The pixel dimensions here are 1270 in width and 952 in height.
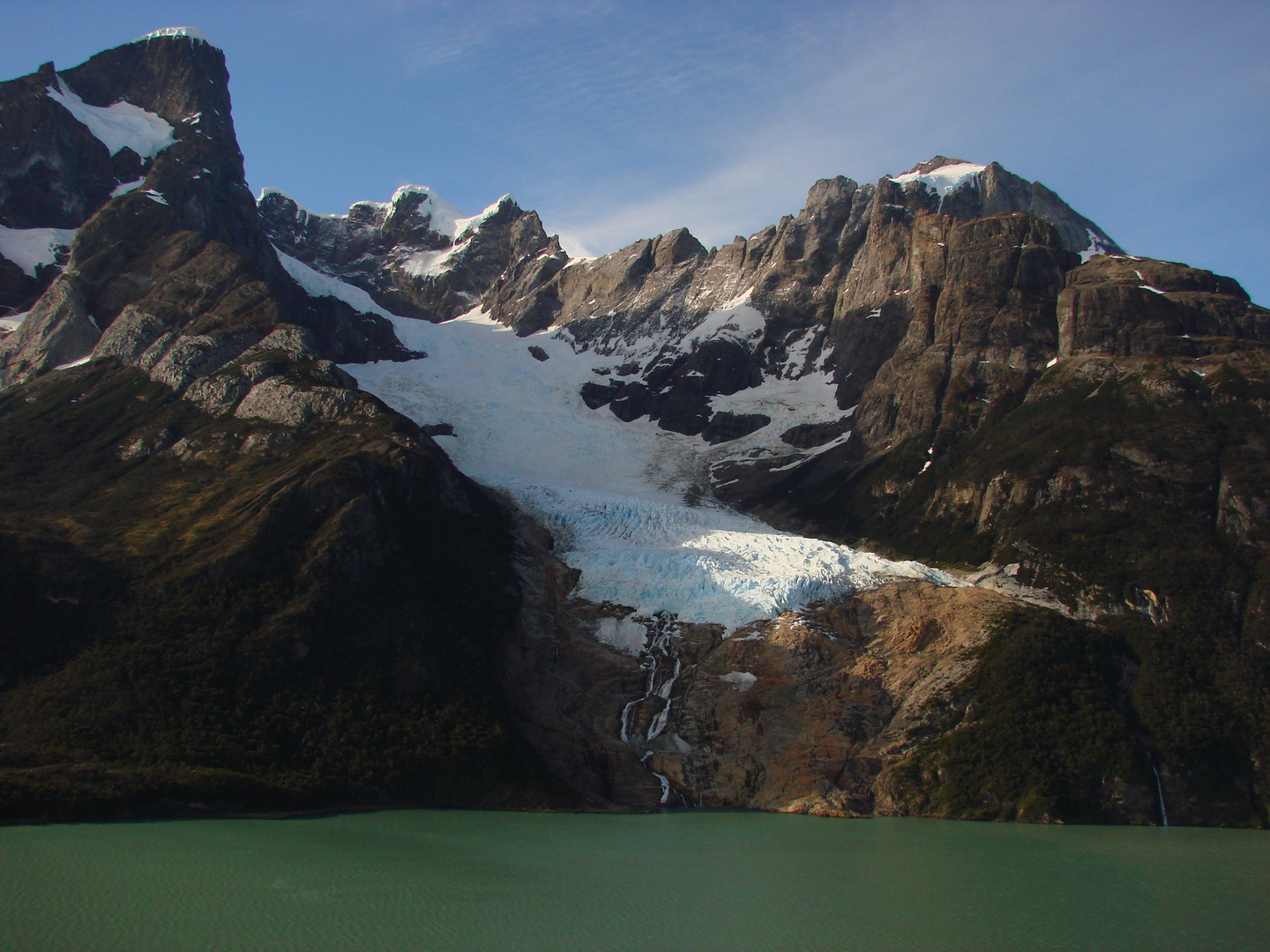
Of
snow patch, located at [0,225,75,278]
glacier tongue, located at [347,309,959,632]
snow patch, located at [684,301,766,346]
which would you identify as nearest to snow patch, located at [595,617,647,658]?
glacier tongue, located at [347,309,959,632]

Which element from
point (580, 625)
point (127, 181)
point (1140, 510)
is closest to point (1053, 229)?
point (1140, 510)

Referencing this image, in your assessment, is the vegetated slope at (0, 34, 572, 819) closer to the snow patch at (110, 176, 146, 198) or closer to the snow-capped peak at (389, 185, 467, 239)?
the snow patch at (110, 176, 146, 198)

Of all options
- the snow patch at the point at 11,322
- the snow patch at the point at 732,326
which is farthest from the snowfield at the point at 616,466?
the snow patch at the point at 11,322

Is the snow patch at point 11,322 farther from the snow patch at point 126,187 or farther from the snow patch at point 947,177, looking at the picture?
the snow patch at point 947,177

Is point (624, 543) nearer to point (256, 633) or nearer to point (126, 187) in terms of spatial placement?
point (256, 633)

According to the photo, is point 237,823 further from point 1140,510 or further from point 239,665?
point 1140,510

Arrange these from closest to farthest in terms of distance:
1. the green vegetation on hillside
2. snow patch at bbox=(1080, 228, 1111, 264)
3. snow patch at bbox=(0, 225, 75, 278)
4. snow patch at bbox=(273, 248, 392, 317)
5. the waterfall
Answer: the green vegetation on hillside
the waterfall
snow patch at bbox=(0, 225, 75, 278)
snow patch at bbox=(273, 248, 392, 317)
snow patch at bbox=(1080, 228, 1111, 264)
